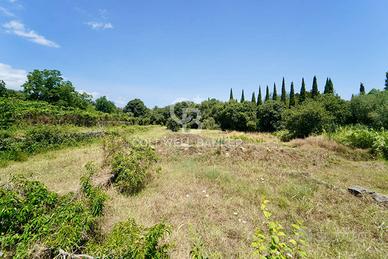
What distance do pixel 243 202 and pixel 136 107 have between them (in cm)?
4825

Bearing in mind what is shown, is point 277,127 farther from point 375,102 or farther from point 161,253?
point 161,253

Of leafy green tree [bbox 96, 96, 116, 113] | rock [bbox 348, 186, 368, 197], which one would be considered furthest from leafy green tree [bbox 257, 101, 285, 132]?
leafy green tree [bbox 96, 96, 116, 113]

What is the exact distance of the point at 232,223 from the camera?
3730 millimetres

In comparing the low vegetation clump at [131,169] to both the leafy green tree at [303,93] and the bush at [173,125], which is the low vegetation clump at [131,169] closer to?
the bush at [173,125]

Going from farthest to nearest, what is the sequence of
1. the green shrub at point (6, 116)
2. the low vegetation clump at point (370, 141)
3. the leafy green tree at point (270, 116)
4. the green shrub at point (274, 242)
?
the leafy green tree at point (270, 116) < the green shrub at point (6, 116) < the low vegetation clump at point (370, 141) < the green shrub at point (274, 242)

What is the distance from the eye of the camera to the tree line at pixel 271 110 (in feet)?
61.1

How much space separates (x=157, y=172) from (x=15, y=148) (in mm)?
7365

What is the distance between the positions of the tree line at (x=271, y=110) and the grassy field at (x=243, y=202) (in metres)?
11.4

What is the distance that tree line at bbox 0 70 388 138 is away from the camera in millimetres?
18609

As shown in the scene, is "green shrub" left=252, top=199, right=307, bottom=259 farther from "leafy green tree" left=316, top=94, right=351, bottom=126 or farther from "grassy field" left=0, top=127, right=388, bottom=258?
"leafy green tree" left=316, top=94, right=351, bottom=126

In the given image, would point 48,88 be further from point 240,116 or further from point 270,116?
point 270,116

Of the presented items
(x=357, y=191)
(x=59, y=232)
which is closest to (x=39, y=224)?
(x=59, y=232)

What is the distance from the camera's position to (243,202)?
15.1 feet

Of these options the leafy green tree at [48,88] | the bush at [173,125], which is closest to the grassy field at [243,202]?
the bush at [173,125]
